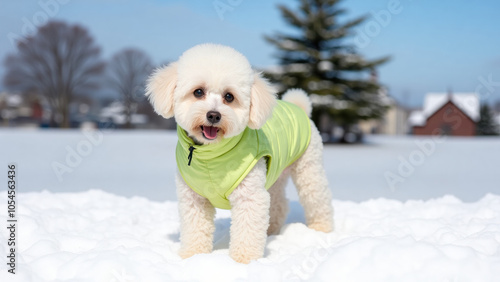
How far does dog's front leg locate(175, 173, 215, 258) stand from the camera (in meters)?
2.92

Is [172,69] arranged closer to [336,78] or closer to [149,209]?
[149,209]

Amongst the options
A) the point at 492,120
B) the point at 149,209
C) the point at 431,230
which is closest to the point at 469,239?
the point at 431,230

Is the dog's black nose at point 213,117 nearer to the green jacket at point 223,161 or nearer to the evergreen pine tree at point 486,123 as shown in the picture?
the green jacket at point 223,161

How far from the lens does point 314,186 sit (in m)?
3.60

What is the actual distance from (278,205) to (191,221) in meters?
1.05

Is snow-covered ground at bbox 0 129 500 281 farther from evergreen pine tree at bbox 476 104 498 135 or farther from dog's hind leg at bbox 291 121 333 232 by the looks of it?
evergreen pine tree at bbox 476 104 498 135

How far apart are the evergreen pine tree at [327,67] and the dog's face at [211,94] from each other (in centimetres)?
1410

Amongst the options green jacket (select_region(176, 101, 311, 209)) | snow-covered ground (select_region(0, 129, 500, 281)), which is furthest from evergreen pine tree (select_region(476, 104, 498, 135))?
green jacket (select_region(176, 101, 311, 209))

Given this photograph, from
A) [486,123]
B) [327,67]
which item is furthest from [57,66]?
[486,123]

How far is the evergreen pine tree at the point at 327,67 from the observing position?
1684 cm

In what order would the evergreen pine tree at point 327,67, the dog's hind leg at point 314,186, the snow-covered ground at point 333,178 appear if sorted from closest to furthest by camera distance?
the dog's hind leg at point 314,186
the snow-covered ground at point 333,178
the evergreen pine tree at point 327,67

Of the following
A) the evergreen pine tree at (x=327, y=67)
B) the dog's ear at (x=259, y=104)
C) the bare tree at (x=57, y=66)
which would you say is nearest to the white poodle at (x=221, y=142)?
the dog's ear at (x=259, y=104)

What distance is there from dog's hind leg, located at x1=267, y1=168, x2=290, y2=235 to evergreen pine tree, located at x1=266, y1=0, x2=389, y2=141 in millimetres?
13100

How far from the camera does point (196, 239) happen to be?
2.93 meters
